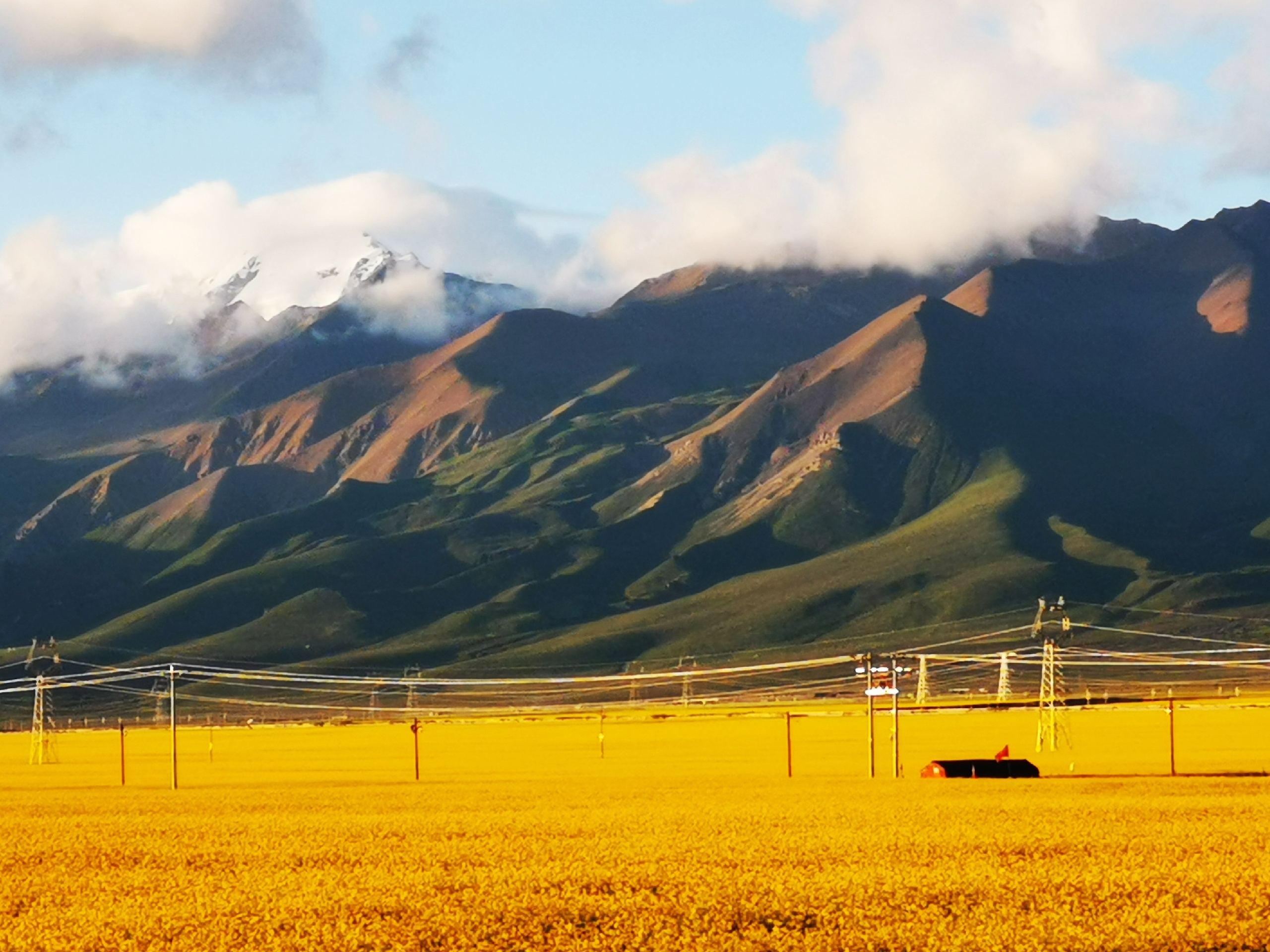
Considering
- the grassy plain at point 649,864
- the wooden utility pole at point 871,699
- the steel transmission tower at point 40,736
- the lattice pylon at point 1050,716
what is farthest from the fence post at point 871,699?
the steel transmission tower at point 40,736

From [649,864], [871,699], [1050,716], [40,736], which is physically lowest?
[40,736]

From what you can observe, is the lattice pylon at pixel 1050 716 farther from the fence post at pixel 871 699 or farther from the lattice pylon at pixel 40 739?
the lattice pylon at pixel 40 739

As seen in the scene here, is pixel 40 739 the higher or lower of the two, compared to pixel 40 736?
lower

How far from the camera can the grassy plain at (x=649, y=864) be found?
3409 centimetres

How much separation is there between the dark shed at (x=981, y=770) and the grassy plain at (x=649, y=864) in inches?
89.5

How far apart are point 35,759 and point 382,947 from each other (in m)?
128

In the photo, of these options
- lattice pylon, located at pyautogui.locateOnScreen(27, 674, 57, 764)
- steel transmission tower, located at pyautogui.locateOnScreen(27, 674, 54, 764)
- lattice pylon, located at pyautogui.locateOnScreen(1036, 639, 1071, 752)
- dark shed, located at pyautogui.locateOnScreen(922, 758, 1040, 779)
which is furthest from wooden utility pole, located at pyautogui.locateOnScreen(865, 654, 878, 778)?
lattice pylon, located at pyautogui.locateOnScreen(27, 674, 57, 764)

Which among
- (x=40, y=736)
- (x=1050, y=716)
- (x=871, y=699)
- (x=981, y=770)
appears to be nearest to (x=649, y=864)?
(x=871, y=699)

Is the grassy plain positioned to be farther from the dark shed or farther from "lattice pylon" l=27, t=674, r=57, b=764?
"lattice pylon" l=27, t=674, r=57, b=764

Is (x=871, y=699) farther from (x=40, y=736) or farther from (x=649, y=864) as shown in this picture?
(x=40, y=736)

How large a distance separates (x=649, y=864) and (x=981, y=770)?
44.0 metres

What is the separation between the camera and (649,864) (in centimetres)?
4403

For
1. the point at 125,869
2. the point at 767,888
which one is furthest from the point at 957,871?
the point at 125,869

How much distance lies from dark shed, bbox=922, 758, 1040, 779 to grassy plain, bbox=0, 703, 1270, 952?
2.27m
